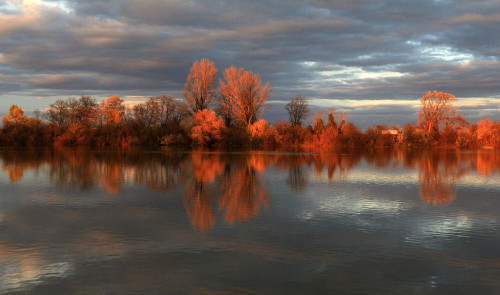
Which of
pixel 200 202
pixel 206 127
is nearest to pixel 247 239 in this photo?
pixel 200 202

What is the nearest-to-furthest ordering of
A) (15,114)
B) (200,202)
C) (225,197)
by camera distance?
(200,202), (225,197), (15,114)

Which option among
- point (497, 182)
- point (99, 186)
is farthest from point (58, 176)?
point (497, 182)

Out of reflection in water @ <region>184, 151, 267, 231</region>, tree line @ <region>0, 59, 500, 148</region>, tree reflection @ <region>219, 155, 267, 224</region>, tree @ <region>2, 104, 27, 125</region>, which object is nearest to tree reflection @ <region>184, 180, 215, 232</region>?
reflection in water @ <region>184, 151, 267, 231</region>

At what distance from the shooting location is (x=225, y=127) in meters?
56.7

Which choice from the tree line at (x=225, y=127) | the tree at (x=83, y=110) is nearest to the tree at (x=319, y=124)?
the tree line at (x=225, y=127)

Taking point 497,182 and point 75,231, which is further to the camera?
point 497,182

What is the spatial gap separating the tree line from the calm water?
4044 cm

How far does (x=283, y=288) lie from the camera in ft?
17.6

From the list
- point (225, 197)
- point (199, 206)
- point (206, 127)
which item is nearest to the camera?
point (199, 206)

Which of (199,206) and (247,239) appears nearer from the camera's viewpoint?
(247,239)

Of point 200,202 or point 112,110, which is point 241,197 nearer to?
point 200,202

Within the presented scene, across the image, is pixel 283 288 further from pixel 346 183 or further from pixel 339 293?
pixel 346 183

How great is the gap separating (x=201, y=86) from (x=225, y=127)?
772 cm

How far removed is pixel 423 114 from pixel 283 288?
61645 mm
